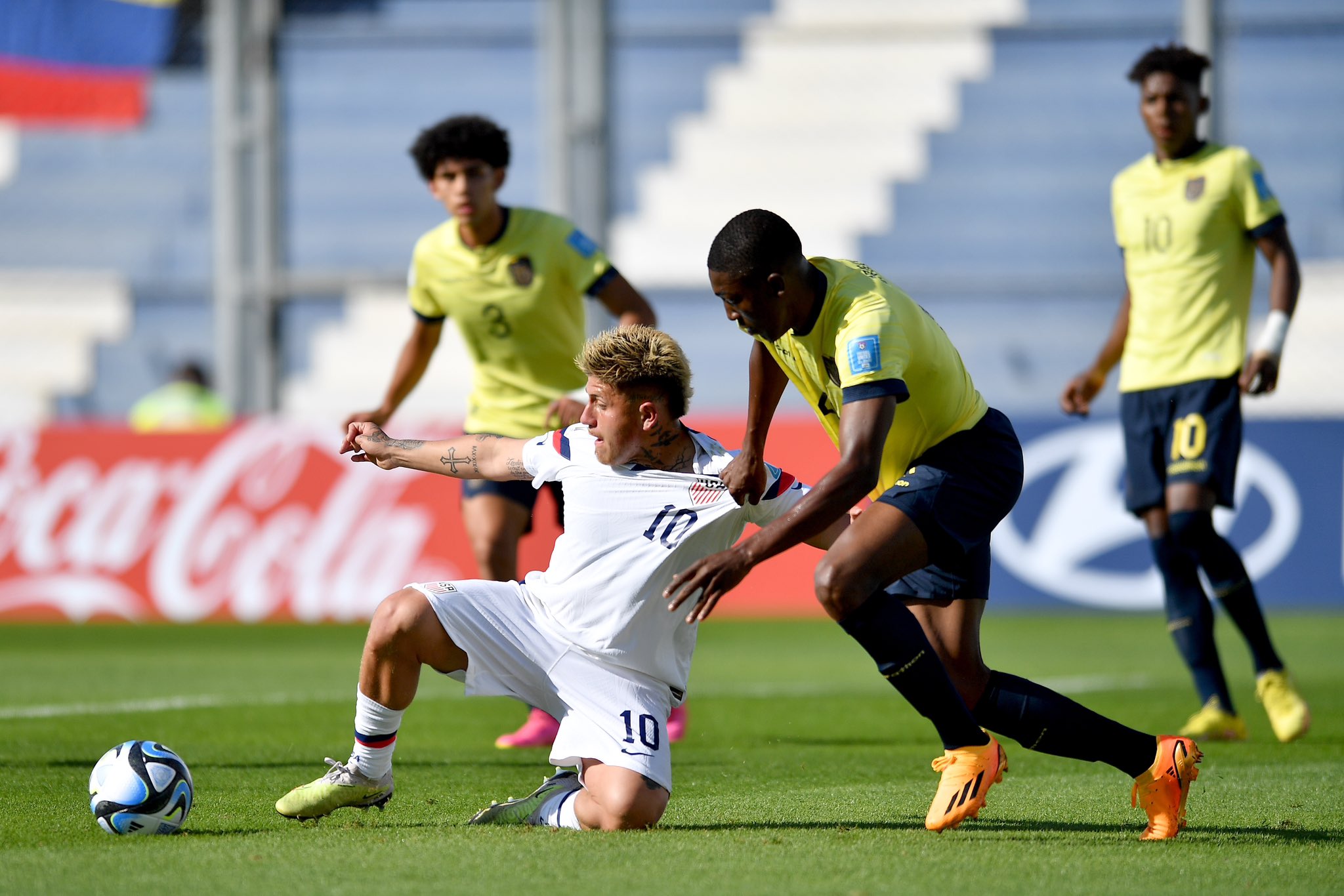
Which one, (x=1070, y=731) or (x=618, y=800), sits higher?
(x=1070, y=731)

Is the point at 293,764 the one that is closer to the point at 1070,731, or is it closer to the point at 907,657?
the point at 907,657

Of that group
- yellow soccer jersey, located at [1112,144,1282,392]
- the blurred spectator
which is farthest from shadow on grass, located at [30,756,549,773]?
the blurred spectator

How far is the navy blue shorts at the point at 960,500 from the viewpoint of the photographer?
4.11 m

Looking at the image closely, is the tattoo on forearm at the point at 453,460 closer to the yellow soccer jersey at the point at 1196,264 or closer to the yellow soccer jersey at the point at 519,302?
the yellow soccer jersey at the point at 519,302

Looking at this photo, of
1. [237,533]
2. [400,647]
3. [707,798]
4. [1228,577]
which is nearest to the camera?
[400,647]

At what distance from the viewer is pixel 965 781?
4.03 m

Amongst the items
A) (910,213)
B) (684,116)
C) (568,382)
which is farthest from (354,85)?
(568,382)

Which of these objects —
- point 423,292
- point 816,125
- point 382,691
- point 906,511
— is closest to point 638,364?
point 906,511

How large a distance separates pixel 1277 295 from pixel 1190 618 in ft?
4.06

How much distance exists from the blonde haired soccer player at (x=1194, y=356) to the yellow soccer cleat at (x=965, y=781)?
2226 millimetres

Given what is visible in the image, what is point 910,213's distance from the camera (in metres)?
15.5

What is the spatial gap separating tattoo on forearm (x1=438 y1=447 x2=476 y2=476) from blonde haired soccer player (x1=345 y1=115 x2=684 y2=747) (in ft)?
5.65

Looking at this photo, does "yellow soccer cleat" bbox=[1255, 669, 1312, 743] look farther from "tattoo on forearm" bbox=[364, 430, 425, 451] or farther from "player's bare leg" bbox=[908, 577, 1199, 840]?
"tattoo on forearm" bbox=[364, 430, 425, 451]

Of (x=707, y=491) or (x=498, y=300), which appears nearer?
(x=707, y=491)
